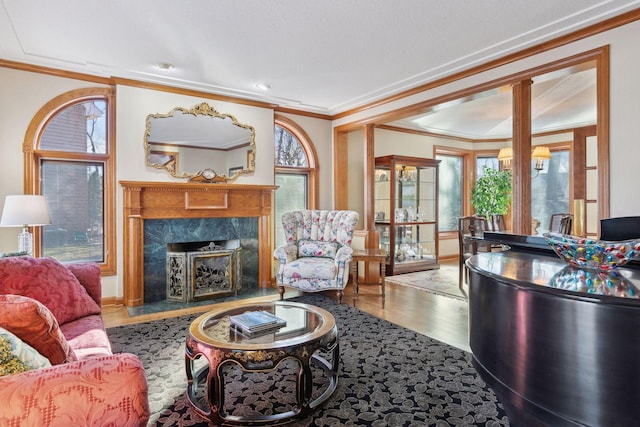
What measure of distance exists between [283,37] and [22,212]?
9.02 ft

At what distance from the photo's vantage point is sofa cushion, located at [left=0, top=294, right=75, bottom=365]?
1213mm

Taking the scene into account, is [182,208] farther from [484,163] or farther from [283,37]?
[484,163]

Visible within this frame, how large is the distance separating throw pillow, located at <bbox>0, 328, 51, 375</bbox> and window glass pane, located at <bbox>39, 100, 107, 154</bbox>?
11.8 feet

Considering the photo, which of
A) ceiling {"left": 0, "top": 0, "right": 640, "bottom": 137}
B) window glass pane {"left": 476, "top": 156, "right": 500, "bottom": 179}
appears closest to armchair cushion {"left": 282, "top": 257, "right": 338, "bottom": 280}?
ceiling {"left": 0, "top": 0, "right": 640, "bottom": 137}

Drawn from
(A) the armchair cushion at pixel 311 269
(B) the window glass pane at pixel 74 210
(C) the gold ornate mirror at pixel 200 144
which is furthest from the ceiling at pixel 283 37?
(A) the armchair cushion at pixel 311 269

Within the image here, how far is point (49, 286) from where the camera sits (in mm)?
2262

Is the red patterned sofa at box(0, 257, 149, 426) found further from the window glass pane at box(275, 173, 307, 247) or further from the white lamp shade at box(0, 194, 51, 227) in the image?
the window glass pane at box(275, 173, 307, 247)

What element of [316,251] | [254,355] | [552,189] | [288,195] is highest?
[552,189]

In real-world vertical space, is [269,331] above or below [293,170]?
below

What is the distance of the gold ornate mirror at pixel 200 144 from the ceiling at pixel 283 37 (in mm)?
413

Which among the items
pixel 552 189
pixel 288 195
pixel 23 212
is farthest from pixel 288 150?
pixel 552 189

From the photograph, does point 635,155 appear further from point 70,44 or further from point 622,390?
point 70,44

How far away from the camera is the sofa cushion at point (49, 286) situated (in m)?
2.15

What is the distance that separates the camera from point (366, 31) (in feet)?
10.3
